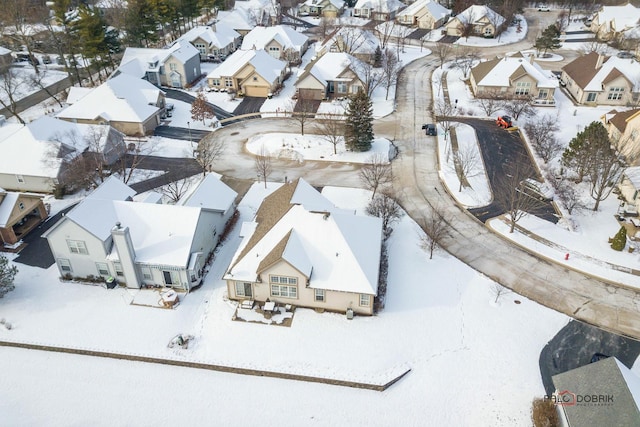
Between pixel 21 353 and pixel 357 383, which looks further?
pixel 21 353

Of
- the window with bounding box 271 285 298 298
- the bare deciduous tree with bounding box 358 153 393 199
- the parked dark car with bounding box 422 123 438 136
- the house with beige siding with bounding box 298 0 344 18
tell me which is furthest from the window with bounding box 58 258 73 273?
the house with beige siding with bounding box 298 0 344 18

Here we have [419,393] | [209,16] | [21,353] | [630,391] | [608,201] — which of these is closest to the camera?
[630,391]

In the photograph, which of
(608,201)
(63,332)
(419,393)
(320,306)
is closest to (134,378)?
(63,332)

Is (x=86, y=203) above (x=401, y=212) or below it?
above

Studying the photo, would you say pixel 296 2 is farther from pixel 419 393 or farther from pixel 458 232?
pixel 419 393

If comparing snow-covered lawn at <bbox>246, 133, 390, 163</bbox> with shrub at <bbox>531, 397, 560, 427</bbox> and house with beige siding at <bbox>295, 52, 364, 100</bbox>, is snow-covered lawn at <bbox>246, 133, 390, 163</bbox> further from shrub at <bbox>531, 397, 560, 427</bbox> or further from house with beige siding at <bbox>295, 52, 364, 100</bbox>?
shrub at <bbox>531, 397, 560, 427</bbox>

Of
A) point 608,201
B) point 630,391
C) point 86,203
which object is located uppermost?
point 86,203

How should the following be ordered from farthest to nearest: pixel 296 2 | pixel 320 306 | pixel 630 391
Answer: pixel 296 2 → pixel 320 306 → pixel 630 391
